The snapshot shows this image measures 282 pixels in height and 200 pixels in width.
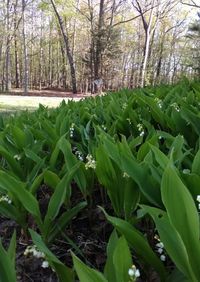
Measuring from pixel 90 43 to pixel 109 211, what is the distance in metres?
32.7

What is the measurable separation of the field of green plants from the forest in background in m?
21.9

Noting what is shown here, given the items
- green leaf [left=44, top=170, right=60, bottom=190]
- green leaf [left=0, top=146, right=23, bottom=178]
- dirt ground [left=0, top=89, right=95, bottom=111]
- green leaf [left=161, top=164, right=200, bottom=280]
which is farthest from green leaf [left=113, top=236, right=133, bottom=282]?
dirt ground [left=0, top=89, right=95, bottom=111]

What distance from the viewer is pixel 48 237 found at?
1.29m

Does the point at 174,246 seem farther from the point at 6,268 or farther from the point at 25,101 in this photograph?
the point at 25,101

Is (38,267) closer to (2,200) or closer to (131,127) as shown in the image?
(2,200)

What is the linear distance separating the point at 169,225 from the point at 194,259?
0.09 m

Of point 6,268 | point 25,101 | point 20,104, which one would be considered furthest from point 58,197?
point 25,101

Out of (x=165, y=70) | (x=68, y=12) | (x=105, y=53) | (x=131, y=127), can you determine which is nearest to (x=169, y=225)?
(x=131, y=127)


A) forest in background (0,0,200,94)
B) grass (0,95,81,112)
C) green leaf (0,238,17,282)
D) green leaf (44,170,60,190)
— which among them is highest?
forest in background (0,0,200,94)

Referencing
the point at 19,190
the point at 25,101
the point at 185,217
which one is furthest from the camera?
the point at 25,101

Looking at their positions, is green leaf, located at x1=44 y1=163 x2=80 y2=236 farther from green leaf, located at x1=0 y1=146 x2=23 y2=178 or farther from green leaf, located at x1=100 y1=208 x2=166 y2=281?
green leaf, located at x1=0 y1=146 x2=23 y2=178

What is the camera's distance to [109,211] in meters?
1.62

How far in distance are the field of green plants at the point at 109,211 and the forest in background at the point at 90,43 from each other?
21.9m

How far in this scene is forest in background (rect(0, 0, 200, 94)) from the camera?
86.9 ft
